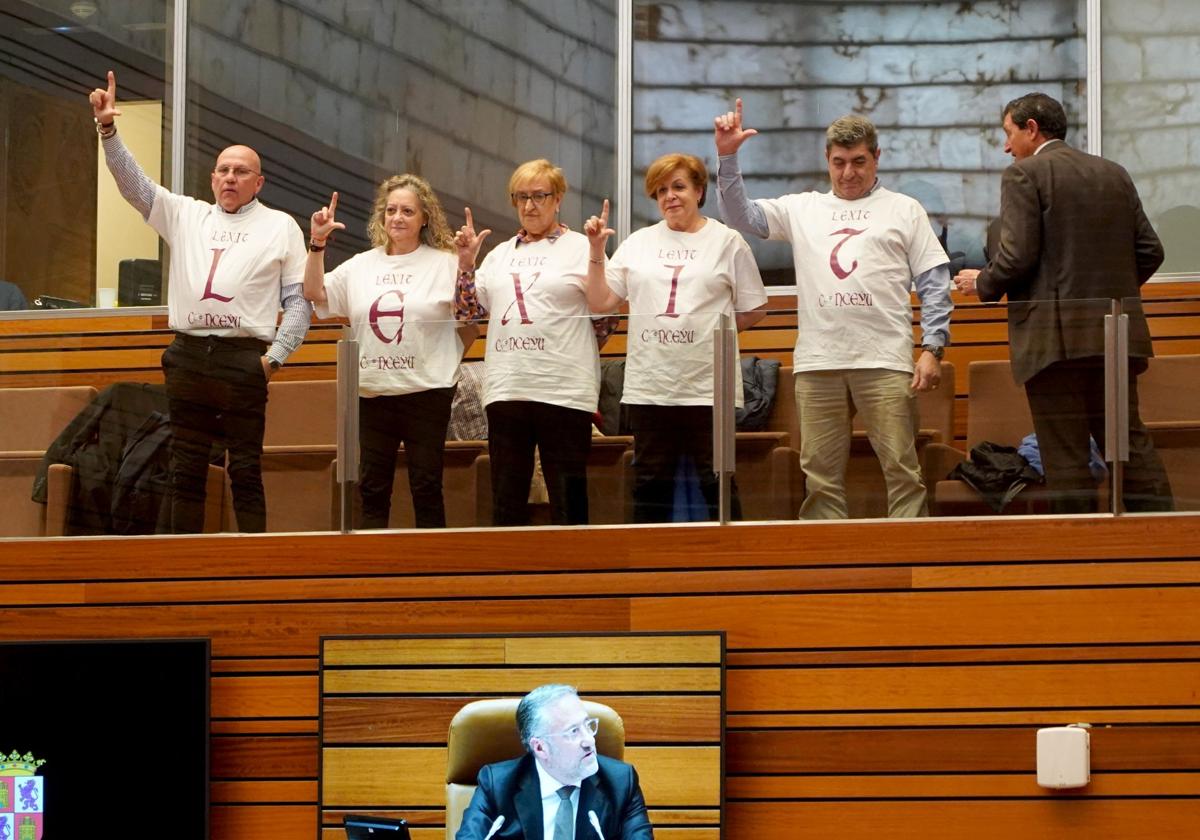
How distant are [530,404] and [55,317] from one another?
3.77 m

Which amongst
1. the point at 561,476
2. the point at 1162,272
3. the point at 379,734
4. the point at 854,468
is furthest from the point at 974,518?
the point at 1162,272

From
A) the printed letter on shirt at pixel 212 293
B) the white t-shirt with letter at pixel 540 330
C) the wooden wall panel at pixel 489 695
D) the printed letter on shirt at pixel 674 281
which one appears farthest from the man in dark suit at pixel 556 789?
the printed letter on shirt at pixel 212 293

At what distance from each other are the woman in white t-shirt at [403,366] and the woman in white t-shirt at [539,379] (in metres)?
0.16

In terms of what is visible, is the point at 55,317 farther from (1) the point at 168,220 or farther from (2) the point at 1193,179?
(2) the point at 1193,179

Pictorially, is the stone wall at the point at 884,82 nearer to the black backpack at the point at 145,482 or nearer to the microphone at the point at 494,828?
the black backpack at the point at 145,482

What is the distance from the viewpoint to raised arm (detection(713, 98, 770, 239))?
5.80 metres

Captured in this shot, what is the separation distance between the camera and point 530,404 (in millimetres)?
5758

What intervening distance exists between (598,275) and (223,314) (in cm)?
131

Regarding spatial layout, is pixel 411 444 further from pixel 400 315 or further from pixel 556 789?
pixel 556 789

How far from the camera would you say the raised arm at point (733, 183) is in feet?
19.0

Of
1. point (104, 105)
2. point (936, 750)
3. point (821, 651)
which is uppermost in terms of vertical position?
point (104, 105)

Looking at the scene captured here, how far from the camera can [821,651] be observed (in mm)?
5711

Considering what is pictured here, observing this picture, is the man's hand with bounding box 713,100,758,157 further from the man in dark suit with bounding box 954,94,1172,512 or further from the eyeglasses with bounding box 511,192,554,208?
the man in dark suit with bounding box 954,94,1172,512

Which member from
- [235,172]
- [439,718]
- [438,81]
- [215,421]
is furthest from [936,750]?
[438,81]
